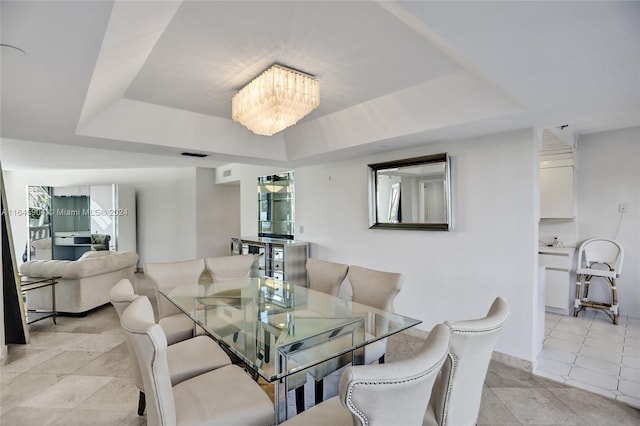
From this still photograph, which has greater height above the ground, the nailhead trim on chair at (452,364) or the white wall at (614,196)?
the white wall at (614,196)

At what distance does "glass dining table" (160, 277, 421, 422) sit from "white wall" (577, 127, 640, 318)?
3955 millimetres

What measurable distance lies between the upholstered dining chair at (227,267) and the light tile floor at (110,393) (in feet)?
3.64

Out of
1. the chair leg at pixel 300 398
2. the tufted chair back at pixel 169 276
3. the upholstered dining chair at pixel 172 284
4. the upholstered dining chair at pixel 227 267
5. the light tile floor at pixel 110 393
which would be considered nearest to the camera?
the chair leg at pixel 300 398

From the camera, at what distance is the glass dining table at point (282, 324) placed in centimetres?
167

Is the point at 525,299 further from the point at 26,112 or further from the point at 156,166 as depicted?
the point at 156,166

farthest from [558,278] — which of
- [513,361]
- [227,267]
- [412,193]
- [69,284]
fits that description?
[69,284]

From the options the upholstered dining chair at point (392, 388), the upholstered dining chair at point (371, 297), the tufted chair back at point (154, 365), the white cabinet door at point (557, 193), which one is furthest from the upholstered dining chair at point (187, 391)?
the white cabinet door at point (557, 193)

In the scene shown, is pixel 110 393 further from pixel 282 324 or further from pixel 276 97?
pixel 276 97

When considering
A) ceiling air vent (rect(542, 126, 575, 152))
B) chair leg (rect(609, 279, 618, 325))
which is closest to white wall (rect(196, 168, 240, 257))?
ceiling air vent (rect(542, 126, 575, 152))

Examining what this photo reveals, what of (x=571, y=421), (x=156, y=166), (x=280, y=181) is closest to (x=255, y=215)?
(x=280, y=181)

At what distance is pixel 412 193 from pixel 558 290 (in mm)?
2653

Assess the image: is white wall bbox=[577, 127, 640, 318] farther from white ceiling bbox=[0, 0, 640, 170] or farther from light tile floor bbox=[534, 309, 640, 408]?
white ceiling bbox=[0, 0, 640, 170]

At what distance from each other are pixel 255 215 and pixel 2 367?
12.7 ft

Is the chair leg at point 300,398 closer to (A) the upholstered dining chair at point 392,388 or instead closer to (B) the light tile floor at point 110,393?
(B) the light tile floor at point 110,393
